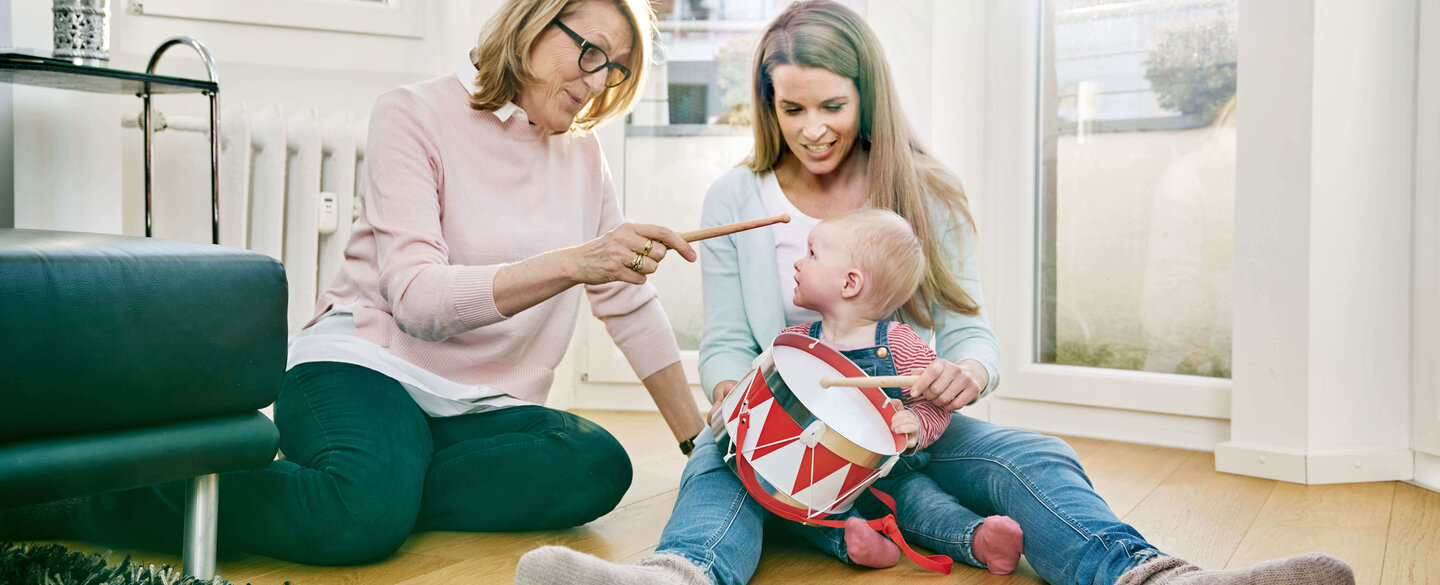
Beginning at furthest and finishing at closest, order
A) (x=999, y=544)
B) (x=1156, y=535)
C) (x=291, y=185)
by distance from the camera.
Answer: (x=291, y=185) → (x=1156, y=535) → (x=999, y=544)

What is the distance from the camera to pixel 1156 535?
1.45 m

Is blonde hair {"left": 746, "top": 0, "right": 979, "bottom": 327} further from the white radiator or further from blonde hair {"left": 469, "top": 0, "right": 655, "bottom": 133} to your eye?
the white radiator

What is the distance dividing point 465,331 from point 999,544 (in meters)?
0.72

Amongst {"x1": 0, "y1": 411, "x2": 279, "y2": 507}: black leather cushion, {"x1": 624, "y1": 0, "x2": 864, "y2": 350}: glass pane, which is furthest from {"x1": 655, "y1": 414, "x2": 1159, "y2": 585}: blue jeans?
{"x1": 624, "y1": 0, "x2": 864, "y2": 350}: glass pane

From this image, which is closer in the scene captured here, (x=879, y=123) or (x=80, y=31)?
(x=879, y=123)

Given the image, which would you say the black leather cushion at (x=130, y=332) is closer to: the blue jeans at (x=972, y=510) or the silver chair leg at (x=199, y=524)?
the silver chair leg at (x=199, y=524)

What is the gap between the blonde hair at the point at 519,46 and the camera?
144 centimetres

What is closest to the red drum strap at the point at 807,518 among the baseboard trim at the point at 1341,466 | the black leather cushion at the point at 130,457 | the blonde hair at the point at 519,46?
the black leather cushion at the point at 130,457

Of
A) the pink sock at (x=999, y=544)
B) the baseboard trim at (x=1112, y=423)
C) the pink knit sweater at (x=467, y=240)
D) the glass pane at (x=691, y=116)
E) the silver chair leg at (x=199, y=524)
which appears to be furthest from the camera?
the glass pane at (x=691, y=116)

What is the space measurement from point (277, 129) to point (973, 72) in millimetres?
1505

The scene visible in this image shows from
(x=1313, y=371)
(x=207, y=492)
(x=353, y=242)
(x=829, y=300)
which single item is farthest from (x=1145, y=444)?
(x=207, y=492)

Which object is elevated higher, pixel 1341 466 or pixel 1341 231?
pixel 1341 231

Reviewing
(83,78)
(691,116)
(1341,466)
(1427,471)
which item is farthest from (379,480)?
(1427,471)

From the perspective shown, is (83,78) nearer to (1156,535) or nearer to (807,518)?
→ (807,518)
